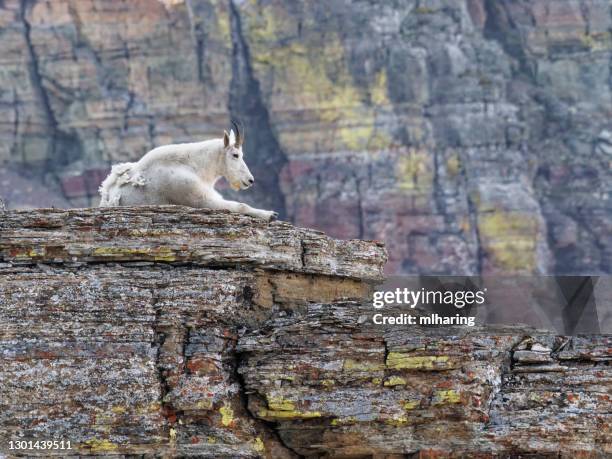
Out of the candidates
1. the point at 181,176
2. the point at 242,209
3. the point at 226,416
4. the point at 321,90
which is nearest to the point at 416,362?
the point at 226,416

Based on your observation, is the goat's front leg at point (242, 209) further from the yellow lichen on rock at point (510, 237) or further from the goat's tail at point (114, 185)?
the yellow lichen on rock at point (510, 237)

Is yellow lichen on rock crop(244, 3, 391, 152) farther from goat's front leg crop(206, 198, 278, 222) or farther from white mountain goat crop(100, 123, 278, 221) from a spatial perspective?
goat's front leg crop(206, 198, 278, 222)

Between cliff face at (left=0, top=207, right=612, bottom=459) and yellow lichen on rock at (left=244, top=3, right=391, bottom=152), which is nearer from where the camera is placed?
cliff face at (left=0, top=207, right=612, bottom=459)

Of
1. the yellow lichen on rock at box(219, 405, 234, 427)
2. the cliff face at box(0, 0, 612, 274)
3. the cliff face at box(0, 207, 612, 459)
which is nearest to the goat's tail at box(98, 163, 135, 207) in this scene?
the cliff face at box(0, 207, 612, 459)

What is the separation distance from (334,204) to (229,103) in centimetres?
1587

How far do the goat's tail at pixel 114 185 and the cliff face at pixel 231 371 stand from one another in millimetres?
2633

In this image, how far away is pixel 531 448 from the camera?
1039 inches

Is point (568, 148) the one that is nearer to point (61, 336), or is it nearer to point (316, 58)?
point (316, 58)

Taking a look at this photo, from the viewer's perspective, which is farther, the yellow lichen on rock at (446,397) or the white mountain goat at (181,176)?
the white mountain goat at (181,176)

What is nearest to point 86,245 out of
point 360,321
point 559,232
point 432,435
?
point 360,321

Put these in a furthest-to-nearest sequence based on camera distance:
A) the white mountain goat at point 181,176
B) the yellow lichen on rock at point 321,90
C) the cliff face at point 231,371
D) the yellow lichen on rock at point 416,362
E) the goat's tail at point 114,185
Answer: the yellow lichen on rock at point 321,90
the goat's tail at point 114,185
the white mountain goat at point 181,176
the yellow lichen on rock at point 416,362
the cliff face at point 231,371

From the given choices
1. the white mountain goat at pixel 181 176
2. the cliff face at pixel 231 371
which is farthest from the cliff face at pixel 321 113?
the cliff face at pixel 231 371

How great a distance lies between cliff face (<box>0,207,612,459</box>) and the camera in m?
26.6

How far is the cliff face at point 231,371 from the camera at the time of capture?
26.6 m
